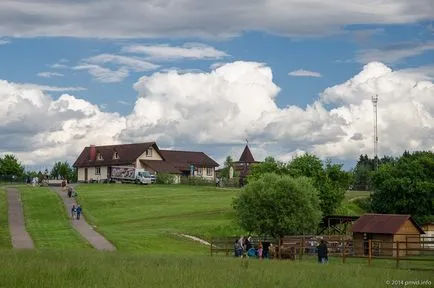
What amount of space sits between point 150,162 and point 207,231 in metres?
61.3

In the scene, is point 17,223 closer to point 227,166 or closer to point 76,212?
point 76,212

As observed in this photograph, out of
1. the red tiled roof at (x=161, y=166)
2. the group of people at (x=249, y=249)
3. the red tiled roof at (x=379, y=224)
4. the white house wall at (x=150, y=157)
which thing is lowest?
the group of people at (x=249, y=249)

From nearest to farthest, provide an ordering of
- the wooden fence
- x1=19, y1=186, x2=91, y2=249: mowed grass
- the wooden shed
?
the wooden fence
x1=19, y1=186, x2=91, y2=249: mowed grass
the wooden shed

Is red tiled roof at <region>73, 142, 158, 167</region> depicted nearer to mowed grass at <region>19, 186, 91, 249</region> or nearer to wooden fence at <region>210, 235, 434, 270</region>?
mowed grass at <region>19, 186, 91, 249</region>

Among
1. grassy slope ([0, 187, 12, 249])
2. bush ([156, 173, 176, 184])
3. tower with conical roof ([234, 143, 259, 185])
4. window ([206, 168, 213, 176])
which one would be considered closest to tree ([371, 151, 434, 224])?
bush ([156, 173, 176, 184])

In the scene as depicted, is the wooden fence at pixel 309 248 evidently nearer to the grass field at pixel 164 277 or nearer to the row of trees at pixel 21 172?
the grass field at pixel 164 277

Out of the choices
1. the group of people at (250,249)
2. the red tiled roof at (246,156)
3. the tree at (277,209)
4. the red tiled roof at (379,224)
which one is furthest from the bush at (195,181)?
the group of people at (250,249)

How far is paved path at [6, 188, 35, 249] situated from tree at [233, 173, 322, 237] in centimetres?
1615

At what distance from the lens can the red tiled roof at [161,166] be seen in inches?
4783

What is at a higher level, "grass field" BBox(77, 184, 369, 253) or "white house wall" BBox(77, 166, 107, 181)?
"white house wall" BBox(77, 166, 107, 181)

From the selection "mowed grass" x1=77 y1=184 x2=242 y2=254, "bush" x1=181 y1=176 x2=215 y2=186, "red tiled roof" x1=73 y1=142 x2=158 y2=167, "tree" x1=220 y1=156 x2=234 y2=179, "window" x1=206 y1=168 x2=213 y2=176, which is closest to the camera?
"mowed grass" x1=77 y1=184 x2=242 y2=254

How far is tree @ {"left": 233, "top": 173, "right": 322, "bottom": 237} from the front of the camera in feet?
187

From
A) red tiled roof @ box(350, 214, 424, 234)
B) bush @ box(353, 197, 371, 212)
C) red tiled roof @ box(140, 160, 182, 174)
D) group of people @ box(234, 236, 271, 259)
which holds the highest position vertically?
red tiled roof @ box(140, 160, 182, 174)

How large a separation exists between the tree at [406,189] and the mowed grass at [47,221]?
3551 centimetres
